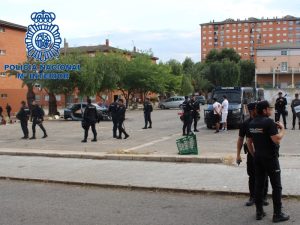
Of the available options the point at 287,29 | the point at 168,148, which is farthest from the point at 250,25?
the point at 168,148

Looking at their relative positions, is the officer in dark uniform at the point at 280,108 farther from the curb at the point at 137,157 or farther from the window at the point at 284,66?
the window at the point at 284,66

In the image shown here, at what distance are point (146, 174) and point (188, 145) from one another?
8.52 ft

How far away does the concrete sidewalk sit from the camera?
9.18m

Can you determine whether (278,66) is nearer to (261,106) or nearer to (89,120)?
(89,120)

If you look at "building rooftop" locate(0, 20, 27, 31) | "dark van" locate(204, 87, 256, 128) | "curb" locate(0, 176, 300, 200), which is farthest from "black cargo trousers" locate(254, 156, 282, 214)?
"building rooftop" locate(0, 20, 27, 31)

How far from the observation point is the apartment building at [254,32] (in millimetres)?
166750

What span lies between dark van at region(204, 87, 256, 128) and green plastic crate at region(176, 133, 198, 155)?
8990 mm

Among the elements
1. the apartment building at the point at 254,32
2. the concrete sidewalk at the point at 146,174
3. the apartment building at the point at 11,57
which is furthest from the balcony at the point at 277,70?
the concrete sidewalk at the point at 146,174

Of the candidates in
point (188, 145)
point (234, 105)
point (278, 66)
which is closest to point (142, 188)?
point (188, 145)

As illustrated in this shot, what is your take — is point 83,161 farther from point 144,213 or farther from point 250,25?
point 250,25

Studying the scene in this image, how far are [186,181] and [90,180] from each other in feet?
6.70

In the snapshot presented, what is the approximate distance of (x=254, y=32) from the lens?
167500 millimetres

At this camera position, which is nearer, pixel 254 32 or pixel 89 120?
pixel 89 120

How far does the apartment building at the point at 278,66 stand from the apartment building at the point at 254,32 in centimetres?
5890
